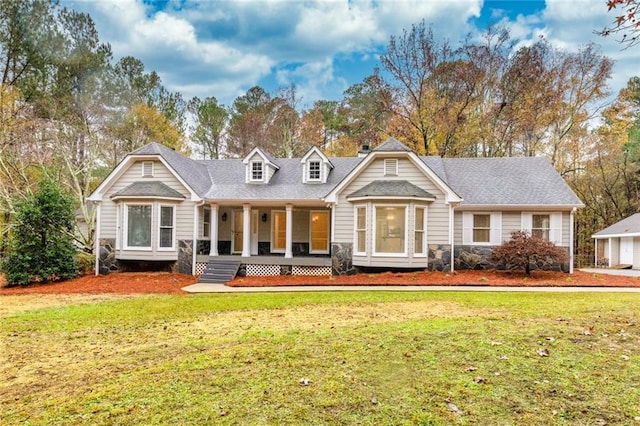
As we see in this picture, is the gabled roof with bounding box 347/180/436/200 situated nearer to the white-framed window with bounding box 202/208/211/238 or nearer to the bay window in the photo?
the white-framed window with bounding box 202/208/211/238

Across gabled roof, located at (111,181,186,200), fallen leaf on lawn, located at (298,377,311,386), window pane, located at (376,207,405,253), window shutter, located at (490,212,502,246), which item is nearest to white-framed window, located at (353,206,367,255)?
window pane, located at (376,207,405,253)

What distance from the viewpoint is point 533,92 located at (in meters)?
26.4

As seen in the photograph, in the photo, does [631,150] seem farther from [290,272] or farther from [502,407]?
[502,407]

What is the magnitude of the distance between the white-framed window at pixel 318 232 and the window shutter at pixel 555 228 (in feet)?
31.0

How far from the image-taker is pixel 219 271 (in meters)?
15.8

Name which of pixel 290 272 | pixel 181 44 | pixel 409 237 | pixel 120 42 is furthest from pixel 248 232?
pixel 120 42

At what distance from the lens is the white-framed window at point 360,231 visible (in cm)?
1538

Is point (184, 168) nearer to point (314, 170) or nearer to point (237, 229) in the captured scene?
point (237, 229)

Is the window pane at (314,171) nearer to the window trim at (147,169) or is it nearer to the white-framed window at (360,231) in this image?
the white-framed window at (360,231)

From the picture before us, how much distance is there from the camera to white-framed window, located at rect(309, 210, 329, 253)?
60.6ft

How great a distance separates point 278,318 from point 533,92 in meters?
25.8

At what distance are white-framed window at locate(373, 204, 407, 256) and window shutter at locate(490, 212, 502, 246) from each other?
4589mm

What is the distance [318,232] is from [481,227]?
7160 mm

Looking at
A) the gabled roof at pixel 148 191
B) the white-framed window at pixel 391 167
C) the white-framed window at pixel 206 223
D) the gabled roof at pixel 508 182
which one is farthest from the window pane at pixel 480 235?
the gabled roof at pixel 148 191
